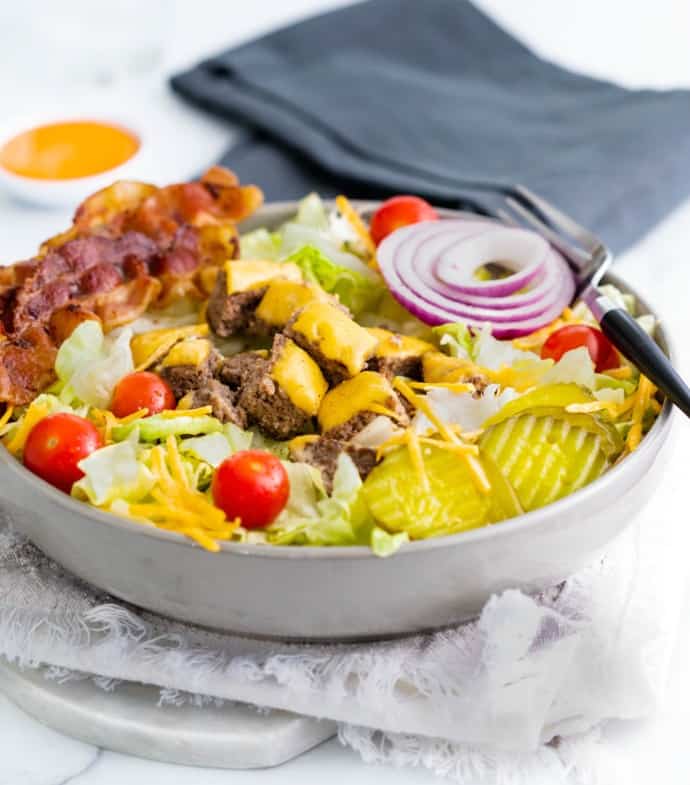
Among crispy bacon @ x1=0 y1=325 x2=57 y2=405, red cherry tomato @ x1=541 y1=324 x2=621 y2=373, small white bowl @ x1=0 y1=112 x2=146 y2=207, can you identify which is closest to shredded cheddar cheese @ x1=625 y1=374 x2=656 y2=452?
red cherry tomato @ x1=541 y1=324 x2=621 y2=373

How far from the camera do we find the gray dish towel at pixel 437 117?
514cm

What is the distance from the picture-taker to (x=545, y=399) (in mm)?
3162

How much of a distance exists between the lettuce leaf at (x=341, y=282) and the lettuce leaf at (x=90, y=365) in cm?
67

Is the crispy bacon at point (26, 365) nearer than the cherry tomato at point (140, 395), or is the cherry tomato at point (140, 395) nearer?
the cherry tomato at point (140, 395)

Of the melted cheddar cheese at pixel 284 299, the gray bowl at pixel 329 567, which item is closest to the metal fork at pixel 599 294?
the gray bowl at pixel 329 567

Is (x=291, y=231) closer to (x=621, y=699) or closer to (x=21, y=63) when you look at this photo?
(x=621, y=699)

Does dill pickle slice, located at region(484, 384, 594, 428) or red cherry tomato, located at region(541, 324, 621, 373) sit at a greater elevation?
dill pickle slice, located at region(484, 384, 594, 428)

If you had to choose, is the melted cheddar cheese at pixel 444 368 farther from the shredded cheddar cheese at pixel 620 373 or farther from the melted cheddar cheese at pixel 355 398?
the shredded cheddar cheese at pixel 620 373

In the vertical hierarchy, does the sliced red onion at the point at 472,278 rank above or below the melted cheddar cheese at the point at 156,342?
above

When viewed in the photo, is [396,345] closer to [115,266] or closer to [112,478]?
[112,478]

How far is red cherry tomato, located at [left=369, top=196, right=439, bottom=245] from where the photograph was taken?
13.5 ft

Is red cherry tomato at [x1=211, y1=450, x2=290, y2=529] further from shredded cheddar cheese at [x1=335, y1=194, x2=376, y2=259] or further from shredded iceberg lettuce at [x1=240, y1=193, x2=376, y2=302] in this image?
shredded cheddar cheese at [x1=335, y1=194, x2=376, y2=259]

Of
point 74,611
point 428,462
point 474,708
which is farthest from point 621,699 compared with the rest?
point 74,611

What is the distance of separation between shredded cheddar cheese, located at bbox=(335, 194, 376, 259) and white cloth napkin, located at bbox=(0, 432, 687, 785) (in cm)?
149
